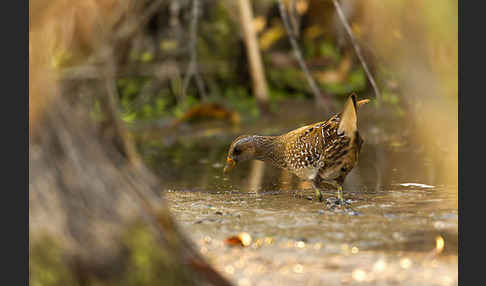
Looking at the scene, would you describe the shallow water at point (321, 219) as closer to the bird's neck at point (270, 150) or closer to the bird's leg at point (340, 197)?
the bird's leg at point (340, 197)

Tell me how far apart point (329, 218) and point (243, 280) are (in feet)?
4.44

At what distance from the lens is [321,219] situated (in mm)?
4598

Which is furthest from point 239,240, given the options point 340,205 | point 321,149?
point 321,149

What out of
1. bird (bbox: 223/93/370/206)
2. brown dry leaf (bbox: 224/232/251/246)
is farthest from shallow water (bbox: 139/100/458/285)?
bird (bbox: 223/93/370/206)

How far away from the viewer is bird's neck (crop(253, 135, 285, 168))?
20.2 feet

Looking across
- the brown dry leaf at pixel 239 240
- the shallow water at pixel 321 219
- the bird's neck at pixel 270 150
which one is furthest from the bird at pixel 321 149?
the brown dry leaf at pixel 239 240

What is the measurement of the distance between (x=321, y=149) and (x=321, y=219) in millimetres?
1143

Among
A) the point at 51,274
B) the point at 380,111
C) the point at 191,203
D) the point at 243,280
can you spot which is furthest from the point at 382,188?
the point at 380,111

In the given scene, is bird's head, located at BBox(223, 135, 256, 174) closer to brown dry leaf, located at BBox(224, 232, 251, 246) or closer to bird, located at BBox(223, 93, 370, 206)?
bird, located at BBox(223, 93, 370, 206)

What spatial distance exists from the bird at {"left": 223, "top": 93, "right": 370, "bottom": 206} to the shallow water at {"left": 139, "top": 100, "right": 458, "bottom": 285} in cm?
21

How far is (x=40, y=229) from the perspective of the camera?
10.4ft

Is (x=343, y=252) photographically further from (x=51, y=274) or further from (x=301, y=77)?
(x=301, y=77)

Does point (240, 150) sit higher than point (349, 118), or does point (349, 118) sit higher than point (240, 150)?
point (349, 118)

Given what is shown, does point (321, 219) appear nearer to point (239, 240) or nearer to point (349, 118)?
point (239, 240)
